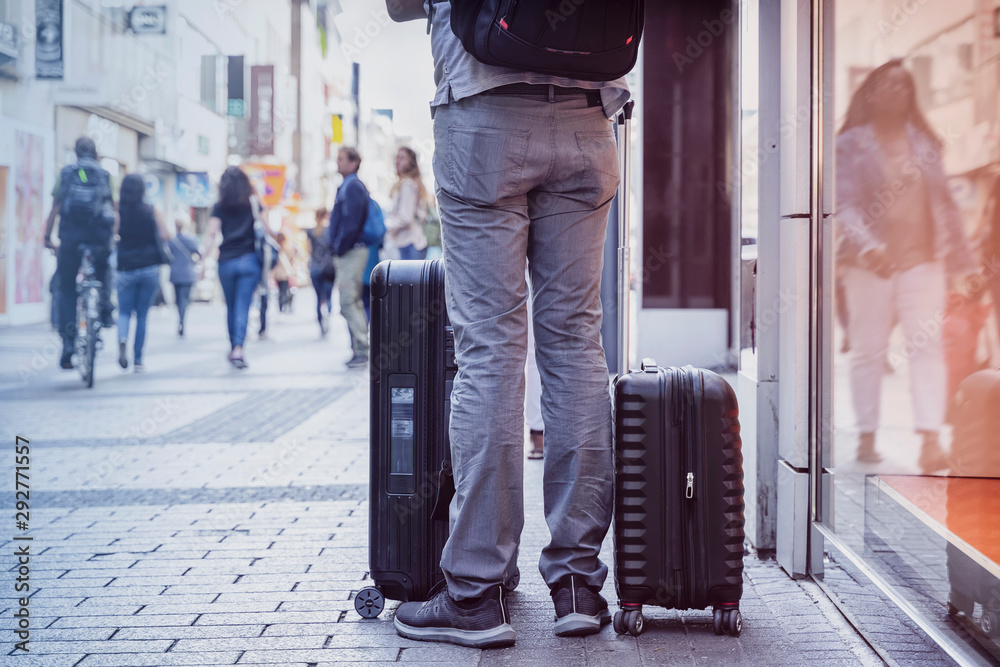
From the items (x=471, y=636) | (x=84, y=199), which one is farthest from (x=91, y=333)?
(x=471, y=636)

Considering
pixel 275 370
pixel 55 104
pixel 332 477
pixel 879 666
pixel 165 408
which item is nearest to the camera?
pixel 879 666

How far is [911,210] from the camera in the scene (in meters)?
4.31

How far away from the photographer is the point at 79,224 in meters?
8.89

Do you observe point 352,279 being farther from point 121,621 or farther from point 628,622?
point 628,622

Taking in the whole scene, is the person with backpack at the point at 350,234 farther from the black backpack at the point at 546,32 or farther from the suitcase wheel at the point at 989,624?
the suitcase wheel at the point at 989,624

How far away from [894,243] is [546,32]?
2.66m

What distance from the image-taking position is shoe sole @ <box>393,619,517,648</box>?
241cm

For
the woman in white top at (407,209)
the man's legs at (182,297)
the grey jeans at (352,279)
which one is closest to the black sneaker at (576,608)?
the grey jeans at (352,279)

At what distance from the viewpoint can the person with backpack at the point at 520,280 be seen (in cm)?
238

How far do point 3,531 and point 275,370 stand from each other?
20.4ft

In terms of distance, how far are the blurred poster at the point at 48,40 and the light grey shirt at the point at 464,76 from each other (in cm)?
1702

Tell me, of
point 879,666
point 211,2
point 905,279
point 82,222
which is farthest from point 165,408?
point 211,2

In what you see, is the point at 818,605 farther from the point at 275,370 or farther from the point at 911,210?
the point at 275,370

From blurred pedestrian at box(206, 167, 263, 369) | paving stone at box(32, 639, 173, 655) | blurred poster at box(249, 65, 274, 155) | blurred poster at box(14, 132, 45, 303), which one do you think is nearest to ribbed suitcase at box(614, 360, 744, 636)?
paving stone at box(32, 639, 173, 655)
